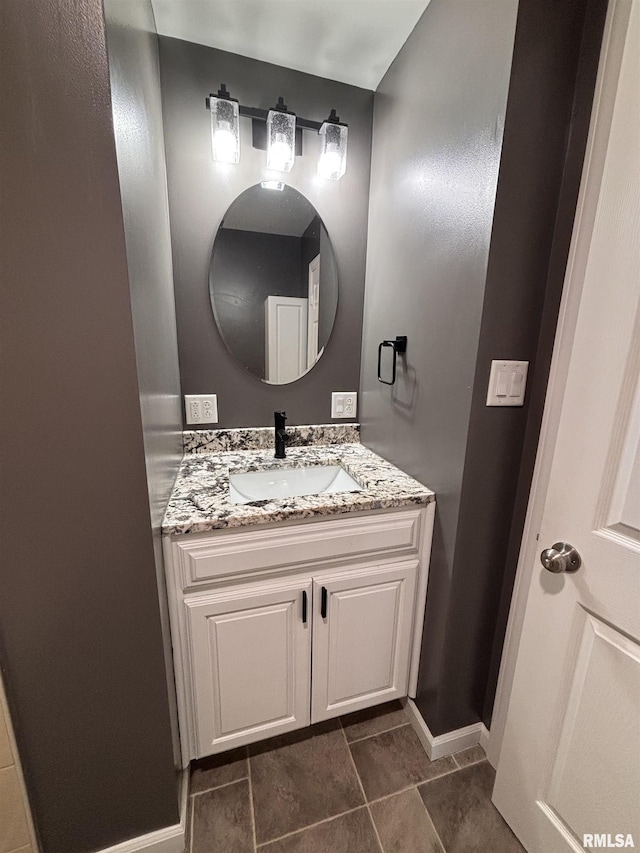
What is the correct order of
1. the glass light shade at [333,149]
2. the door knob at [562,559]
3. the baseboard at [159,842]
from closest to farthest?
the door knob at [562,559]
the baseboard at [159,842]
the glass light shade at [333,149]

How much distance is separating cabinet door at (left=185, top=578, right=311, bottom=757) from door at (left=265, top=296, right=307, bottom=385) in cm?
83

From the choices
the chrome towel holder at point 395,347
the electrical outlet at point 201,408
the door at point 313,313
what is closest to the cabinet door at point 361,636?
the chrome towel holder at point 395,347

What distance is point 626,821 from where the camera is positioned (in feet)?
2.23

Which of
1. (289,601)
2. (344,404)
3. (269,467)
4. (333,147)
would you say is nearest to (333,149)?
(333,147)

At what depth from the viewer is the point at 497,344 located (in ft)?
2.81

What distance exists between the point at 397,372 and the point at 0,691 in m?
1.33

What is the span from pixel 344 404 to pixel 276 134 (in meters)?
1.04

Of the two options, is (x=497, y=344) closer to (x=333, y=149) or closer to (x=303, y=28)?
(x=333, y=149)

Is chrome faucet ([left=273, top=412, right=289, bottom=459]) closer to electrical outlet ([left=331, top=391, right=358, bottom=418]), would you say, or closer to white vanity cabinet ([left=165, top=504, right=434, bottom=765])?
electrical outlet ([left=331, top=391, right=358, bottom=418])

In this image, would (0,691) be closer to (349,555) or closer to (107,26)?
(349,555)

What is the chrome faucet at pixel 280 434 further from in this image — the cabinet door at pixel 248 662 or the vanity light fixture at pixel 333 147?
the vanity light fixture at pixel 333 147

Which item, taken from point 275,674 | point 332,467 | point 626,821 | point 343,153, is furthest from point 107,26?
point 626,821

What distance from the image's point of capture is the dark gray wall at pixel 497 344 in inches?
29.6

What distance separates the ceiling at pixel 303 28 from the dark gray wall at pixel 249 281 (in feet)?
1.85
